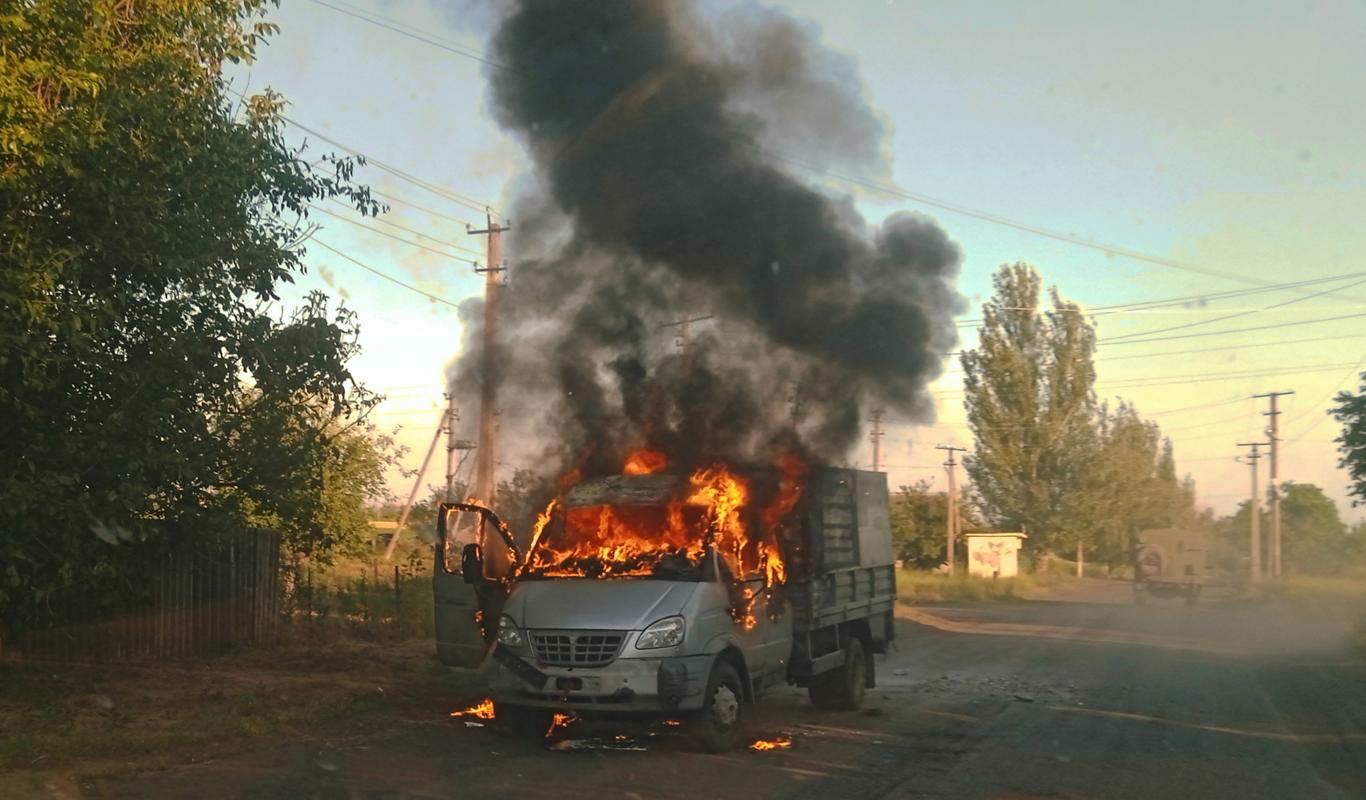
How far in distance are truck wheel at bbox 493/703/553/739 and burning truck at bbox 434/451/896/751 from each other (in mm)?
17

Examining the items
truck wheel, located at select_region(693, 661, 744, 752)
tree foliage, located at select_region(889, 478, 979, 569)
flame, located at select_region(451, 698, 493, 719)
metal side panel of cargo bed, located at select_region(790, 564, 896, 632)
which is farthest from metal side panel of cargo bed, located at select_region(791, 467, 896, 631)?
tree foliage, located at select_region(889, 478, 979, 569)

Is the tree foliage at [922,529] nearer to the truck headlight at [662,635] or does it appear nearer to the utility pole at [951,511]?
the utility pole at [951,511]

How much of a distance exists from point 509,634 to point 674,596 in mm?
1463

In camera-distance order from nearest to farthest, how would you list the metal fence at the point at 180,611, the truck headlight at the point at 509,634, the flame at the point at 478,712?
the truck headlight at the point at 509,634 < the flame at the point at 478,712 < the metal fence at the point at 180,611

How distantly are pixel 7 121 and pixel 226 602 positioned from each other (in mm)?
8223

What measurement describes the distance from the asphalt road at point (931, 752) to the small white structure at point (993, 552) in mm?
39494

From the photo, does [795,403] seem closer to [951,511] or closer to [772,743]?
[772,743]

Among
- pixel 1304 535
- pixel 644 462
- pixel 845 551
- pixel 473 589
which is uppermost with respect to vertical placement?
pixel 644 462

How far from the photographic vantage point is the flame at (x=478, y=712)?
11188 millimetres

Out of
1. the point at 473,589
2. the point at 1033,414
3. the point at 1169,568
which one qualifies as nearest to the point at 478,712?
the point at 473,589

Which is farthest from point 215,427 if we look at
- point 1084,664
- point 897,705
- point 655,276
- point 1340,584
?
point 1340,584

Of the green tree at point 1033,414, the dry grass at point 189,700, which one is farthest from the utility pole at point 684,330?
the green tree at point 1033,414

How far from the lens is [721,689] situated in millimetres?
9477

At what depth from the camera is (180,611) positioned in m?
15.0
